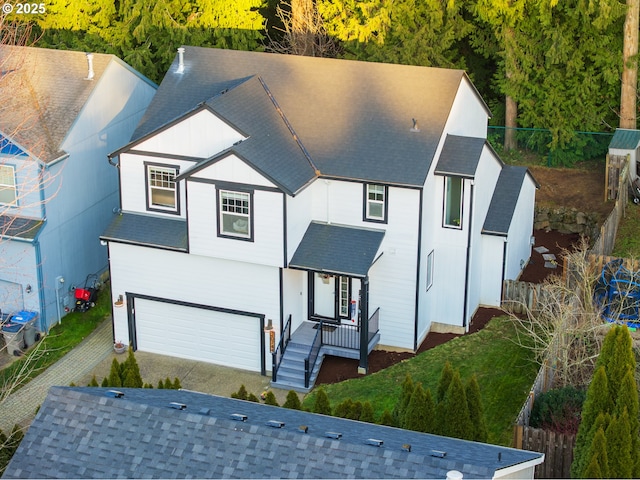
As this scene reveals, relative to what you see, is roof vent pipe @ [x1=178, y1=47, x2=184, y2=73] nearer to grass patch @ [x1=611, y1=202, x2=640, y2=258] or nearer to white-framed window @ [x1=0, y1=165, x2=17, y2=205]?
white-framed window @ [x1=0, y1=165, x2=17, y2=205]

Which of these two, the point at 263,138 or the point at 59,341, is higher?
the point at 263,138

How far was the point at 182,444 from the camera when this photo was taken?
19875mm

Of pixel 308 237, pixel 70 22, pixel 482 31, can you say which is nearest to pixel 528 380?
pixel 308 237

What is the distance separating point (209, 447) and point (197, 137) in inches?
→ 543

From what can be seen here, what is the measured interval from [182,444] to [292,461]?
2.04 m

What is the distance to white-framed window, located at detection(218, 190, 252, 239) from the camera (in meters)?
30.7

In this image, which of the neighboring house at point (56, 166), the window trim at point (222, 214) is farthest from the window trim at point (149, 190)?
the neighboring house at point (56, 166)

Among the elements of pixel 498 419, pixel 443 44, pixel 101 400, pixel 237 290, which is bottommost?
pixel 498 419

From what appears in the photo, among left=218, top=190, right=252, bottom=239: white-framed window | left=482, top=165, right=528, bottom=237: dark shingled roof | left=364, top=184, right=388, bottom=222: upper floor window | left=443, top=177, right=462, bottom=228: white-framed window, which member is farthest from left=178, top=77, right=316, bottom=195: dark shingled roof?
left=482, top=165, right=528, bottom=237: dark shingled roof

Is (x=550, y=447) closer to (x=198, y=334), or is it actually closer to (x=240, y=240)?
(x=240, y=240)

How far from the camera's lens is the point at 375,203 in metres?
31.9

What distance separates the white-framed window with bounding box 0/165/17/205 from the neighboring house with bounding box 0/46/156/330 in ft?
0.10

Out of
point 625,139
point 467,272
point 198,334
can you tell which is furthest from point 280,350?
point 625,139

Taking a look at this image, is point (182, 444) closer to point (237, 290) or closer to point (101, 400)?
point (101, 400)
